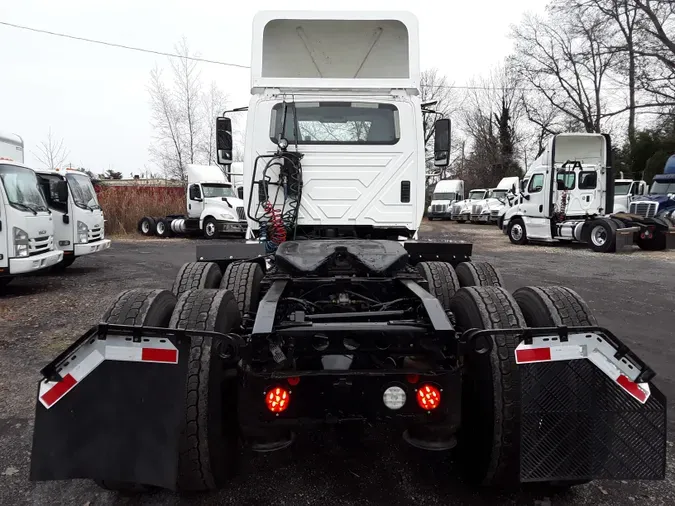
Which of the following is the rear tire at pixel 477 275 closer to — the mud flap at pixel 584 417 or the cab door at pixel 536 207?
the mud flap at pixel 584 417

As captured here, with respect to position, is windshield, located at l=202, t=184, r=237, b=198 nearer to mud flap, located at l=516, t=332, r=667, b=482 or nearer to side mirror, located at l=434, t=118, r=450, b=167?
side mirror, located at l=434, t=118, r=450, b=167

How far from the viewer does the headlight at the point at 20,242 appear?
8.17 metres

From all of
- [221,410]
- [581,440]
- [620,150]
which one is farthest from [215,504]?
[620,150]

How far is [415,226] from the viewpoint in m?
5.30

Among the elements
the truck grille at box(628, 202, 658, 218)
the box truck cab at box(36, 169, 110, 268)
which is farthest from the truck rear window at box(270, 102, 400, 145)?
the truck grille at box(628, 202, 658, 218)

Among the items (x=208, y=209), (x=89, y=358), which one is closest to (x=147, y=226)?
(x=208, y=209)

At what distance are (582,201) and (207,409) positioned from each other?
667 inches

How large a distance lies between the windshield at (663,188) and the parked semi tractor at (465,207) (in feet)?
36.6

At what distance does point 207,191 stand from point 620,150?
2952 cm

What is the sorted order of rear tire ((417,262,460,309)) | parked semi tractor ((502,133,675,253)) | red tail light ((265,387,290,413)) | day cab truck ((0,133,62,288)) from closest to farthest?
red tail light ((265,387,290,413)) < rear tire ((417,262,460,309)) < day cab truck ((0,133,62,288)) < parked semi tractor ((502,133,675,253))

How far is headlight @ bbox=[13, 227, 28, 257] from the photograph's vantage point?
8172 mm

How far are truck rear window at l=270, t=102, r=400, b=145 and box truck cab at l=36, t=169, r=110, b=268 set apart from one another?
25.2ft

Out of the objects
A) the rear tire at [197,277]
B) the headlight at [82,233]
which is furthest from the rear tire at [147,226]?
the rear tire at [197,277]

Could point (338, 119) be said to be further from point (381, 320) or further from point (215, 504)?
point (215, 504)
